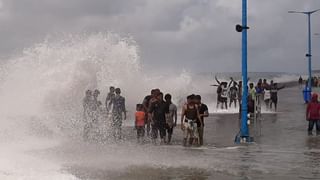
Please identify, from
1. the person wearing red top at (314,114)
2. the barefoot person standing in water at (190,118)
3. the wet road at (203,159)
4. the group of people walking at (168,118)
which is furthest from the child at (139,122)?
the person wearing red top at (314,114)

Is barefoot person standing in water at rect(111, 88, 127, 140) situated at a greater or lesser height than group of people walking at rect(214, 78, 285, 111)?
lesser

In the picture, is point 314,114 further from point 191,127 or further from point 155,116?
point 155,116

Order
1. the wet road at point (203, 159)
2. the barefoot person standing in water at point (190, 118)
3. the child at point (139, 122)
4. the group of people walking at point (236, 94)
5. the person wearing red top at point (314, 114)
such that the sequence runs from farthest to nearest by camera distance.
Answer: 1. the group of people walking at point (236, 94)
2. the person wearing red top at point (314, 114)
3. the child at point (139, 122)
4. the barefoot person standing in water at point (190, 118)
5. the wet road at point (203, 159)

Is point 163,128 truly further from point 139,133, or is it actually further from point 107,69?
point 107,69

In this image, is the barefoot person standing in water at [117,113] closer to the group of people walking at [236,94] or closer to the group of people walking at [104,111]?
the group of people walking at [104,111]

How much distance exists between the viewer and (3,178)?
9.41 m

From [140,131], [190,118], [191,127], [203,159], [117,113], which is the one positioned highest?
[117,113]

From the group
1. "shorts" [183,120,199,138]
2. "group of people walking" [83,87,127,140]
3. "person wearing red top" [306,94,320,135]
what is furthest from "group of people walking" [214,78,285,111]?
"shorts" [183,120,199,138]

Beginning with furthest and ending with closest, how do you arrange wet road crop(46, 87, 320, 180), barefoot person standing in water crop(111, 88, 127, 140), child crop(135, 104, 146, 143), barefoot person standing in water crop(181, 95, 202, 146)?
barefoot person standing in water crop(111, 88, 127, 140) → child crop(135, 104, 146, 143) → barefoot person standing in water crop(181, 95, 202, 146) → wet road crop(46, 87, 320, 180)

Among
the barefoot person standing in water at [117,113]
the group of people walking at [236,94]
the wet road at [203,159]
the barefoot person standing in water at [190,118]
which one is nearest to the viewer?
the wet road at [203,159]

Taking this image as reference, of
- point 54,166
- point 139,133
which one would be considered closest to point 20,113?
point 139,133

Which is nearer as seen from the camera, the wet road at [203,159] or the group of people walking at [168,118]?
the wet road at [203,159]

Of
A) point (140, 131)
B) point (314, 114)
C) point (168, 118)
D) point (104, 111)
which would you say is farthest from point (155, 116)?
point (314, 114)

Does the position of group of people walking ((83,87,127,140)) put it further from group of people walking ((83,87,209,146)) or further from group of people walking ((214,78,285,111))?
group of people walking ((214,78,285,111))
